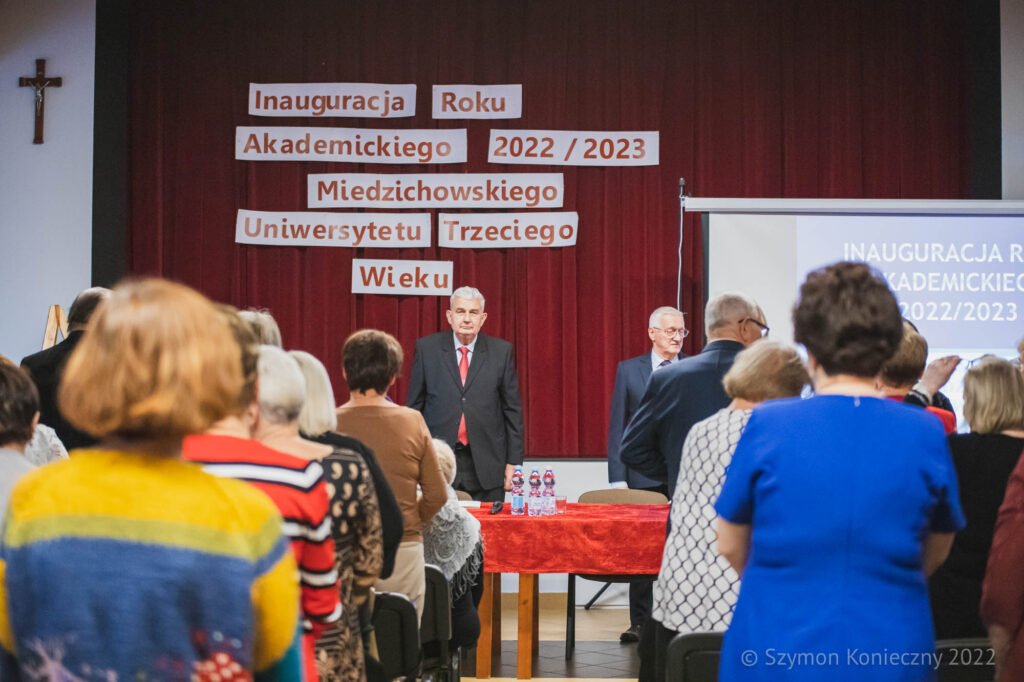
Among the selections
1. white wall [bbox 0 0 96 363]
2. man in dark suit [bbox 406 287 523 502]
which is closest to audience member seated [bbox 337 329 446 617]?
man in dark suit [bbox 406 287 523 502]

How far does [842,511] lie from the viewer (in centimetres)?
162

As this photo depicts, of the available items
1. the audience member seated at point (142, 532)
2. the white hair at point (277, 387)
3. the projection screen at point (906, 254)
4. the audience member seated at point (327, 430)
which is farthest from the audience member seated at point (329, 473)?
the projection screen at point (906, 254)

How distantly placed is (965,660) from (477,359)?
12.3ft

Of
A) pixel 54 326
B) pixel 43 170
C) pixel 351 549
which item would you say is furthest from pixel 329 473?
pixel 43 170

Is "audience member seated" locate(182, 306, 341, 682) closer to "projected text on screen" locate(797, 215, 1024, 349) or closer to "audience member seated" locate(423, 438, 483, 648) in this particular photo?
"audience member seated" locate(423, 438, 483, 648)

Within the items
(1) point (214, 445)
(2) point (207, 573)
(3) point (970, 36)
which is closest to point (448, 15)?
(3) point (970, 36)

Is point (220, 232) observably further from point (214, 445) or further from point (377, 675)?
point (214, 445)

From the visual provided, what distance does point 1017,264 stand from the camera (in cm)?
618

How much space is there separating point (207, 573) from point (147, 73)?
641 cm

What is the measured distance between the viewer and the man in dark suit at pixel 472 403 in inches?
235

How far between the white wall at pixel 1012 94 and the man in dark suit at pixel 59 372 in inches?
224

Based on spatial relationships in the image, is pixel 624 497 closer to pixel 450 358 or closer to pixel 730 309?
pixel 450 358

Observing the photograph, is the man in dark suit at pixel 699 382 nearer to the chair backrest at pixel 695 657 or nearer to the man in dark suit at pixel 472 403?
the chair backrest at pixel 695 657

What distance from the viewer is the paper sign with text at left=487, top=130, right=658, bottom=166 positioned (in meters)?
6.80
